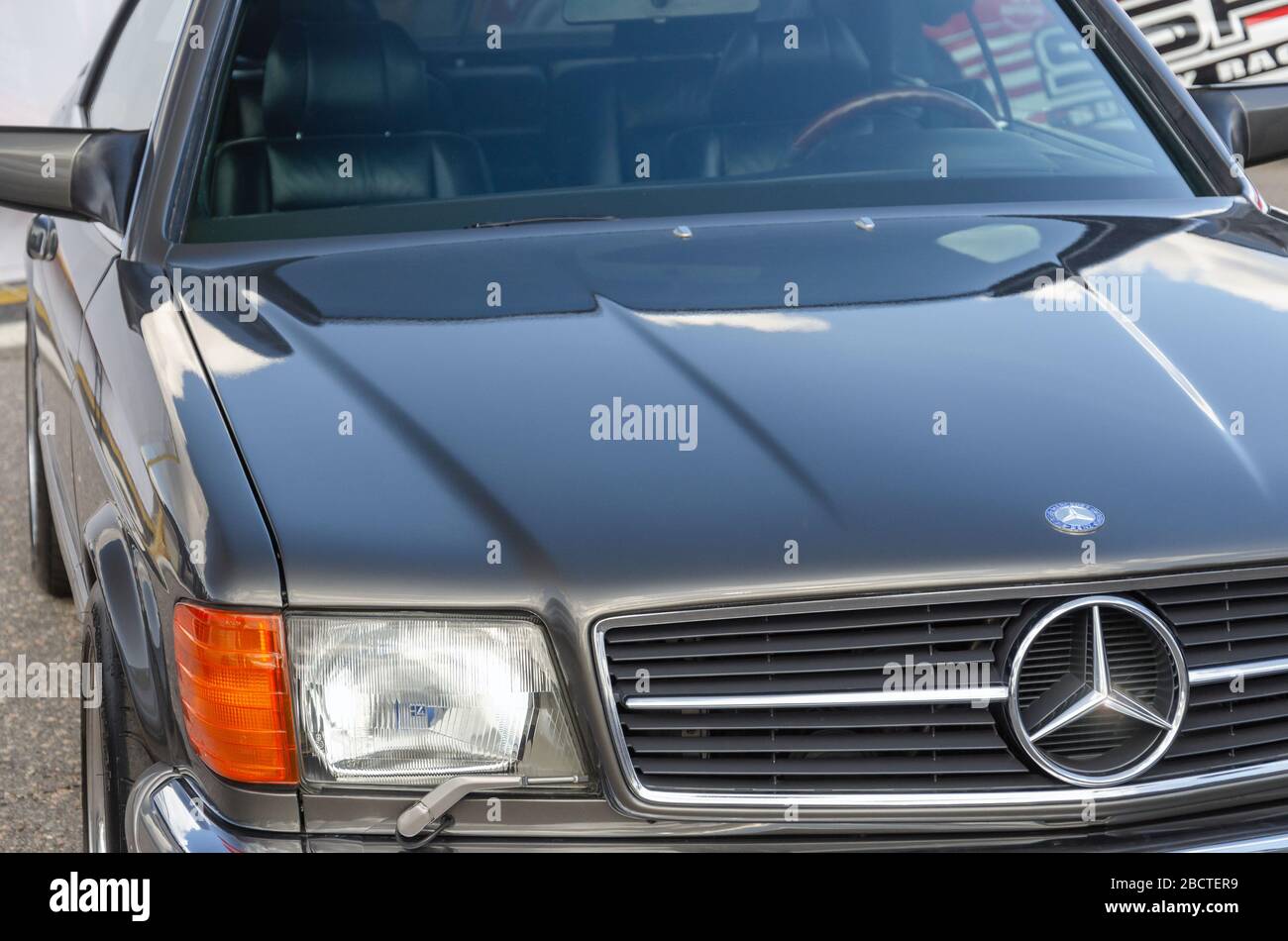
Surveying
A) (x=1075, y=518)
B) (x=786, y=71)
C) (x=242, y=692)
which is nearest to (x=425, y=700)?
(x=242, y=692)

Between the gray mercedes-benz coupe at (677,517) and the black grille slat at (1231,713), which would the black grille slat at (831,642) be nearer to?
the gray mercedes-benz coupe at (677,517)

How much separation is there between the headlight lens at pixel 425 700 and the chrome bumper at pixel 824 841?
68mm

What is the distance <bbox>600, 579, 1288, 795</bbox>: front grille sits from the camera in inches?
62.9

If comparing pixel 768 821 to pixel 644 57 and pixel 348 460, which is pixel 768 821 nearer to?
pixel 348 460

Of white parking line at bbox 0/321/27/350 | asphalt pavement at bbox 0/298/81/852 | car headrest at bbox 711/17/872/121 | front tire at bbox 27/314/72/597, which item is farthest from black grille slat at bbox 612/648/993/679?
white parking line at bbox 0/321/27/350

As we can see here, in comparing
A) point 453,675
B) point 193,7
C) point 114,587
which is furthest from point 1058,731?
point 193,7

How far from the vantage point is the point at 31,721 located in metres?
3.41

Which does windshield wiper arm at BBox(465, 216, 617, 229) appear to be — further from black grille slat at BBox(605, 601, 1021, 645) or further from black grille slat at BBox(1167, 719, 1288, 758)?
black grille slat at BBox(1167, 719, 1288, 758)

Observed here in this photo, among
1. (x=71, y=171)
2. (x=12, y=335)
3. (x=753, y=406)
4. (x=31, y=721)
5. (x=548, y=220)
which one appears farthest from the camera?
(x=12, y=335)

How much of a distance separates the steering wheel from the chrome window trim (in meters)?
1.33

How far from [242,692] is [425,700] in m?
0.19

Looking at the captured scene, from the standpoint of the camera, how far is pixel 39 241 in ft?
11.4

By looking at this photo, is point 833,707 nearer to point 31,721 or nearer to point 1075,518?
point 1075,518

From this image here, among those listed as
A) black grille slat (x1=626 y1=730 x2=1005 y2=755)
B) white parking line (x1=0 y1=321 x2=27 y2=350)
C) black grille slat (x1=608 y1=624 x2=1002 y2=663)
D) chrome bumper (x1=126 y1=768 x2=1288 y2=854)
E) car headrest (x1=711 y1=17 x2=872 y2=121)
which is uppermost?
white parking line (x1=0 y1=321 x2=27 y2=350)
